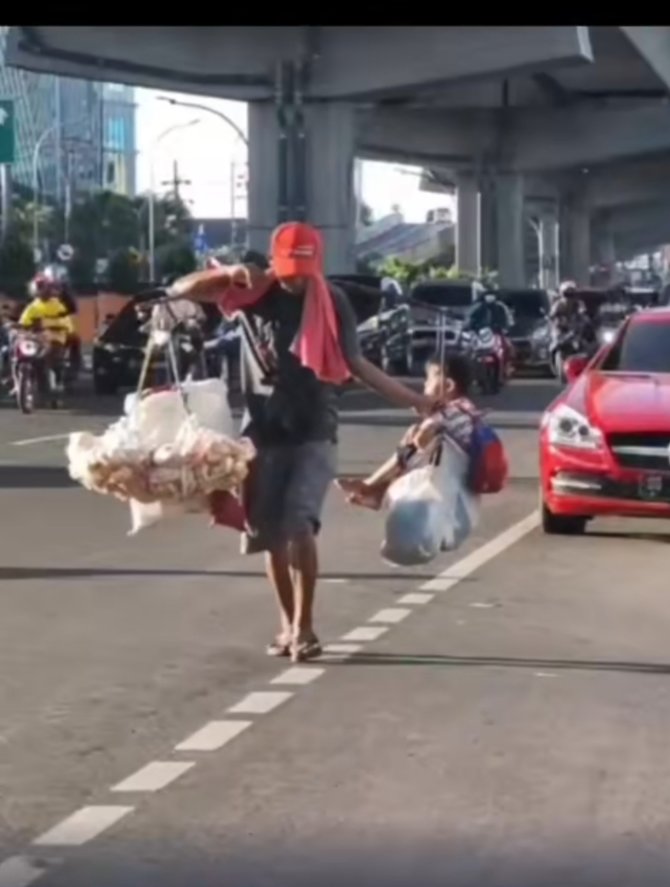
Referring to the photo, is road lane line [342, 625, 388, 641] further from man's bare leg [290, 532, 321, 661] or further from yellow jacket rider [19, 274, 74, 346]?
yellow jacket rider [19, 274, 74, 346]

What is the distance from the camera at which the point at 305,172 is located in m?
67.5

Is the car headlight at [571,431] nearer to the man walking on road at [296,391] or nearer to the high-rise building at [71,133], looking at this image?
the man walking on road at [296,391]

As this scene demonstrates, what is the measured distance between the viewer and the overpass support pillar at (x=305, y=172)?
66.1 metres

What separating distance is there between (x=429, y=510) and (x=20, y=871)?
436cm

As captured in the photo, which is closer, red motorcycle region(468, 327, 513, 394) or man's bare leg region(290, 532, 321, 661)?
man's bare leg region(290, 532, 321, 661)

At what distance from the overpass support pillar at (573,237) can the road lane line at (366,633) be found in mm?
109820

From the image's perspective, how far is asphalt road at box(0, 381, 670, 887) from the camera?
8.08m

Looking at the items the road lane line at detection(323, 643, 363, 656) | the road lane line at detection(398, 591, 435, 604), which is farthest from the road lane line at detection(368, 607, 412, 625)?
the road lane line at detection(323, 643, 363, 656)

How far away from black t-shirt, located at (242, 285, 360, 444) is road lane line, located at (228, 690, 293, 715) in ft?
4.22

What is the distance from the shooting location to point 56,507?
66.2 feet

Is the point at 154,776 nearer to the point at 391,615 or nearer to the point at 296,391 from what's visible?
the point at 296,391

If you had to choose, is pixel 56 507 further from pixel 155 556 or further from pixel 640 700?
pixel 640 700

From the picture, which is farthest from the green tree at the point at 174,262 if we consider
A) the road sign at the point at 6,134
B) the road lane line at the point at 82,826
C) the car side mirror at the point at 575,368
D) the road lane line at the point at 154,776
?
the road lane line at the point at 82,826

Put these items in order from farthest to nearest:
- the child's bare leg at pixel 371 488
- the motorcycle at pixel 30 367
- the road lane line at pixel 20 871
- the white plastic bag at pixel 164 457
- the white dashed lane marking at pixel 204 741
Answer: the motorcycle at pixel 30 367, the child's bare leg at pixel 371 488, the white plastic bag at pixel 164 457, the white dashed lane marking at pixel 204 741, the road lane line at pixel 20 871
